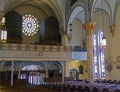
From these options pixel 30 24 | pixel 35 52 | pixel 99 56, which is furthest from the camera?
pixel 30 24

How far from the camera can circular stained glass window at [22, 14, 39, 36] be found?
3556 centimetres

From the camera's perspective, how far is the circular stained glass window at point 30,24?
35.6 m

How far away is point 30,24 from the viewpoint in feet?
117

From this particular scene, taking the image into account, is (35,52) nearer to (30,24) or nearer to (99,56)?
(30,24)

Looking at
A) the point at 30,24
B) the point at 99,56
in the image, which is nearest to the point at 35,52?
the point at 30,24

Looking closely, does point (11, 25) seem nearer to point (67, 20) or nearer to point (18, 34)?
point (18, 34)

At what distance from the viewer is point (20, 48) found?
28.2 m

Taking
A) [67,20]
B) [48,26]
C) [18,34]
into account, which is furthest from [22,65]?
[67,20]

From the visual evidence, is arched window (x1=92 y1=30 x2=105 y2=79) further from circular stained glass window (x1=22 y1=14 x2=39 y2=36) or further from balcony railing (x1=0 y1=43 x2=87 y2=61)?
circular stained glass window (x1=22 y1=14 x2=39 y2=36)

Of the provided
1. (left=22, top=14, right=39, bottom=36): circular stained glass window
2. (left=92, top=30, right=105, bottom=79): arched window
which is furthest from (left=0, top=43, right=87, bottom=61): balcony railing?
(left=22, top=14, right=39, bottom=36): circular stained glass window

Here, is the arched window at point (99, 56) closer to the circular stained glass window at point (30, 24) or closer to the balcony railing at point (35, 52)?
the balcony railing at point (35, 52)

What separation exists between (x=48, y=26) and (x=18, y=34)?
4.36m

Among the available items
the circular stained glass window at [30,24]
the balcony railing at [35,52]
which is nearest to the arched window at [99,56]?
the balcony railing at [35,52]

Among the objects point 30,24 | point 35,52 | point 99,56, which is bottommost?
point 99,56
